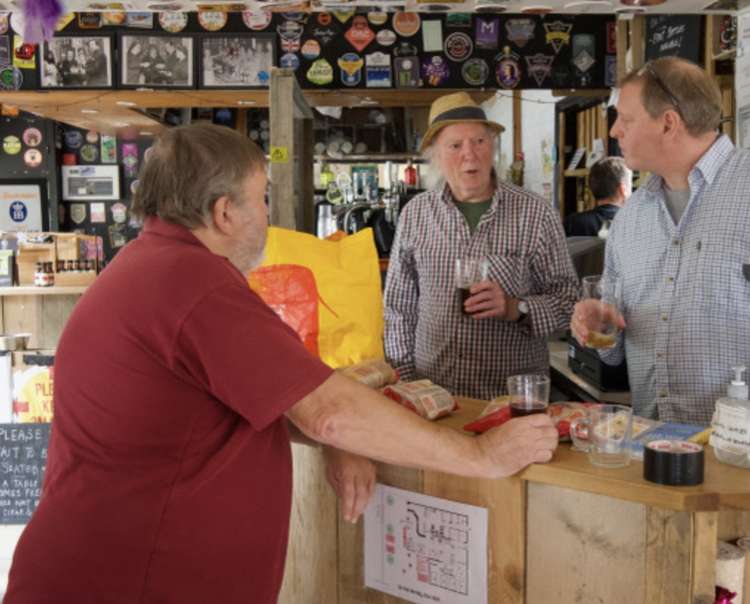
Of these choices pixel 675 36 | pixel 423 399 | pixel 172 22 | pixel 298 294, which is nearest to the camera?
pixel 423 399

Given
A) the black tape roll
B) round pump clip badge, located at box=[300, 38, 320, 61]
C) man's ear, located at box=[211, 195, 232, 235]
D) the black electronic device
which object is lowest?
the black electronic device

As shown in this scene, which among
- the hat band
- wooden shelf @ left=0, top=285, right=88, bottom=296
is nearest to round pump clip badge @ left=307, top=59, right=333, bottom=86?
wooden shelf @ left=0, top=285, right=88, bottom=296

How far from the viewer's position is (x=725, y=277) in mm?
2371

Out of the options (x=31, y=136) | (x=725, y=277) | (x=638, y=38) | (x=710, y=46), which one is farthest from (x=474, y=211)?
(x=31, y=136)

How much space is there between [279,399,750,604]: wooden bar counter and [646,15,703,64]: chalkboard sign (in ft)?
9.64

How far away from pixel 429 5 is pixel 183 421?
3.16m

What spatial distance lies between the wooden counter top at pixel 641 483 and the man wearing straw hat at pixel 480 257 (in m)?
1.06

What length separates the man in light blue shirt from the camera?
7.79 feet

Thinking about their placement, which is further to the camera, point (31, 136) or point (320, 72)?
point (31, 136)

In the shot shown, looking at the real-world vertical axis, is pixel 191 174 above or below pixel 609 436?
above

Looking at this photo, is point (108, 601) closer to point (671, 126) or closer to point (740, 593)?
point (740, 593)

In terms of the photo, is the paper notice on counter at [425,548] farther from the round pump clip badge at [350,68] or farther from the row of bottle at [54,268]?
the row of bottle at [54,268]

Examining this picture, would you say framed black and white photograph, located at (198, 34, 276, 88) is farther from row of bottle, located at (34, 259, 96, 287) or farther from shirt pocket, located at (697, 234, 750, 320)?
shirt pocket, located at (697, 234, 750, 320)

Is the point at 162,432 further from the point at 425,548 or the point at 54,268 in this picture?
the point at 54,268
